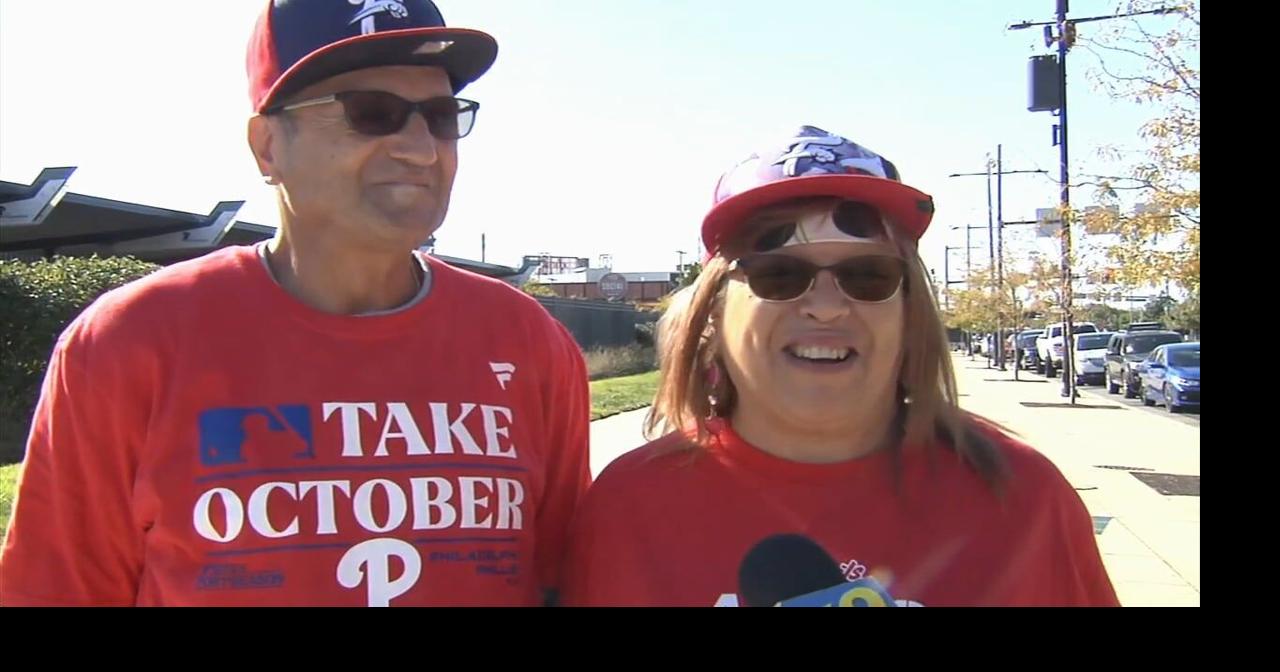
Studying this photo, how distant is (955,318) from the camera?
127 feet

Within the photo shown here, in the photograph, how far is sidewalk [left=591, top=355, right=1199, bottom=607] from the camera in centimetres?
488

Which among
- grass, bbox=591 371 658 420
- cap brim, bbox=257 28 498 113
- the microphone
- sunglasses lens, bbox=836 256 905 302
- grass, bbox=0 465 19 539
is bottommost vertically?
grass, bbox=591 371 658 420

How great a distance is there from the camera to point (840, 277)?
1.71 metres

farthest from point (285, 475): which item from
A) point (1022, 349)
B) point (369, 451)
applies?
Result: point (1022, 349)

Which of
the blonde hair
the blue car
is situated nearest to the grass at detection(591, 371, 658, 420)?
the blue car

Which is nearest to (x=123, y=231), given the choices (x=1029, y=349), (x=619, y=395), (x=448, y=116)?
(x=619, y=395)

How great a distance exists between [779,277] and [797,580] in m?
0.49

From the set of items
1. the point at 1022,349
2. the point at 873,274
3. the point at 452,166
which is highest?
the point at 452,166

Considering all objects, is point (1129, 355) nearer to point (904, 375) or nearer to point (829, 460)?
point (904, 375)

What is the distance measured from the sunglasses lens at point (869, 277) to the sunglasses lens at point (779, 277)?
0.19 feet

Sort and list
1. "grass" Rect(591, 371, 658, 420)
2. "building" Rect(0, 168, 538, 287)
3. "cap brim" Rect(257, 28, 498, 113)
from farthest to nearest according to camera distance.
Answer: "building" Rect(0, 168, 538, 287) < "grass" Rect(591, 371, 658, 420) < "cap brim" Rect(257, 28, 498, 113)

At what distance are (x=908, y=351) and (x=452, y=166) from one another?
0.86 meters

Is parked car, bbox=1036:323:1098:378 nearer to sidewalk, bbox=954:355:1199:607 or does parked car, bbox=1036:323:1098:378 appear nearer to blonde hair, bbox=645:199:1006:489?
sidewalk, bbox=954:355:1199:607
